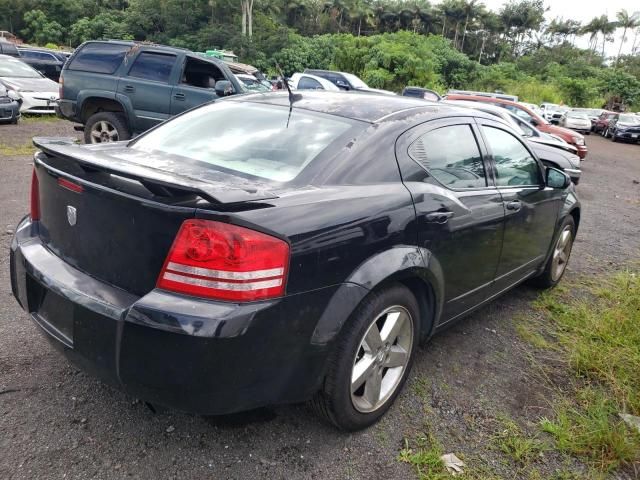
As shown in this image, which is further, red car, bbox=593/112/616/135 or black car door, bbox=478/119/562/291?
red car, bbox=593/112/616/135

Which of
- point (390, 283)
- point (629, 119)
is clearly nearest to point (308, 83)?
point (390, 283)

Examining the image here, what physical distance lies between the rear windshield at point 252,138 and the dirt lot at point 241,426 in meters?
1.27

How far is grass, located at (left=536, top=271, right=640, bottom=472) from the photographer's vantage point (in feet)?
8.56

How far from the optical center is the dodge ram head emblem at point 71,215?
2.31 metres

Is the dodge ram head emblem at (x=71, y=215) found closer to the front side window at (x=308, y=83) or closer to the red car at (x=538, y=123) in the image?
the red car at (x=538, y=123)

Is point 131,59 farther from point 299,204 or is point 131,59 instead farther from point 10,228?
point 299,204

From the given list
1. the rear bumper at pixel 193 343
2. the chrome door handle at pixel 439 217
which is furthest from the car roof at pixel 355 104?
the rear bumper at pixel 193 343

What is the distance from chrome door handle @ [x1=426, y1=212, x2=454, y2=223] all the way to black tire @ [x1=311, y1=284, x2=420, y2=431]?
40 centimetres

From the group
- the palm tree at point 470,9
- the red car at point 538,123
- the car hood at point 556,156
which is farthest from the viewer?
the palm tree at point 470,9

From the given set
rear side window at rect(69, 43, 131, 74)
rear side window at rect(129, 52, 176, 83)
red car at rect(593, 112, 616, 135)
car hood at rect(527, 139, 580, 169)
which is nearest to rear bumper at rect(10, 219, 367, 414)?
rear side window at rect(129, 52, 176, 83)

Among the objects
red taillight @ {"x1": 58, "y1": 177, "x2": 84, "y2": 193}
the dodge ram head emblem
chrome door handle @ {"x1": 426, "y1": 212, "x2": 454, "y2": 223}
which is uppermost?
red taillight @ {"x1": 58, "y1": 177, "x2": 84, "y2": 193}

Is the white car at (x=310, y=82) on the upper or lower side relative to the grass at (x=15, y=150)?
upper

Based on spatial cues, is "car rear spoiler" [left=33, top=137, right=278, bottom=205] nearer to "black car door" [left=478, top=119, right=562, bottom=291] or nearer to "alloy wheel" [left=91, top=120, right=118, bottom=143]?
"black car door" [left=478, top=119, right=562, bottom=291]

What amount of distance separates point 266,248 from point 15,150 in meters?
9.22
